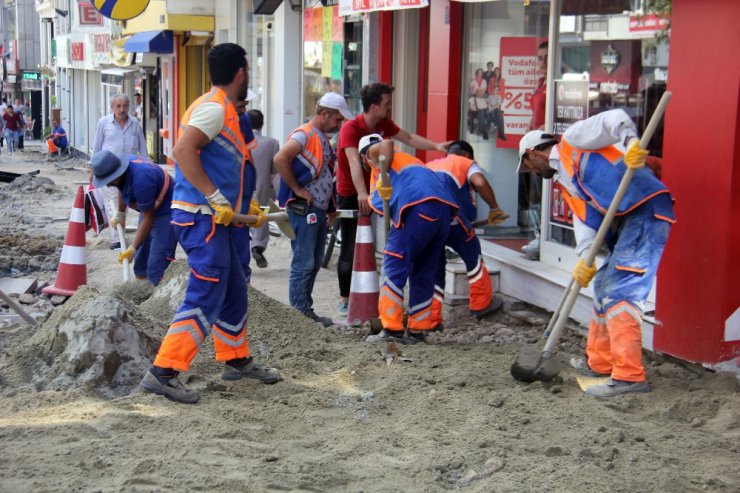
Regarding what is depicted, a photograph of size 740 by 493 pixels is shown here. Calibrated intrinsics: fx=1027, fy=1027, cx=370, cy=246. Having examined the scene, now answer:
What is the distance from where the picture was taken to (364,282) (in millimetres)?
8055

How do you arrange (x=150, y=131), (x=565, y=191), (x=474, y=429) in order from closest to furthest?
1. (x=474, y=429)
2. (x=565, y=191)
3. (x=150, y=131)

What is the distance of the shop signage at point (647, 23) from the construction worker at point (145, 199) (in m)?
3.62

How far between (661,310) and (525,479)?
244 centimetres

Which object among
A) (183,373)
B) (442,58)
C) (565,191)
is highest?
(442,58)

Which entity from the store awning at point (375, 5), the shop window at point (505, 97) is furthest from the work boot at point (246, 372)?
the store awning at point (375, 5)

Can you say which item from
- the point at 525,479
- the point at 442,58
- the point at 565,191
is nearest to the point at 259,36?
the point at 442,58

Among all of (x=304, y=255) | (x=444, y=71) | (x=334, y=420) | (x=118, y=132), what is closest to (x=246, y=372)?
(x=334, y=420)

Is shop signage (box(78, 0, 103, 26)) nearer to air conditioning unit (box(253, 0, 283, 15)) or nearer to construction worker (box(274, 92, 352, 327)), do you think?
air conditioning unit (box(253, 0, 283, 15))

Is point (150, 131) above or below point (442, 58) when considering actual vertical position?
below

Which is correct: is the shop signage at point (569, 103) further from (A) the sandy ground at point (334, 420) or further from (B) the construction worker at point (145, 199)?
(B) the construction worker at point (145, 199)

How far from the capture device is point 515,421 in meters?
5.18

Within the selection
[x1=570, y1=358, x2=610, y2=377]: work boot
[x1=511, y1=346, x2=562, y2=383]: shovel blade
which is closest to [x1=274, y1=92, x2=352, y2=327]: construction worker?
[x1=570, y1=358, x2=610, y2=377]: work boot

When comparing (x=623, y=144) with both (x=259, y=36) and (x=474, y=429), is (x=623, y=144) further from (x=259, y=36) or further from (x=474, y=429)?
(x=259, y=36)

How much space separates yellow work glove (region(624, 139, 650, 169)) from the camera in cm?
548
